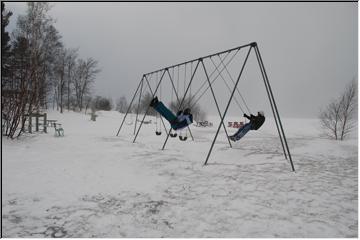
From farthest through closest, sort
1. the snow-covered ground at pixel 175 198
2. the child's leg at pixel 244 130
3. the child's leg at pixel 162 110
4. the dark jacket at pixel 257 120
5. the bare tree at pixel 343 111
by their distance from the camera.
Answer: the bare tree at pixel 343 111
the child's leg at pixel 162 110
the child's leg at pixel 244 130
the dark jacket at pixel 257 120
the snow-covered ground at pixel 175 198

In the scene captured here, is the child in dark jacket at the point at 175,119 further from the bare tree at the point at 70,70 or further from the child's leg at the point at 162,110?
the bare tree at the point at 70,70

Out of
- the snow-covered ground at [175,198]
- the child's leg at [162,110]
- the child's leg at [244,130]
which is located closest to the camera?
the snow-covered ground at [175,198]

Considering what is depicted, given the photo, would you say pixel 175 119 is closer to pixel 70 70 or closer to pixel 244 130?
pixel 244 130

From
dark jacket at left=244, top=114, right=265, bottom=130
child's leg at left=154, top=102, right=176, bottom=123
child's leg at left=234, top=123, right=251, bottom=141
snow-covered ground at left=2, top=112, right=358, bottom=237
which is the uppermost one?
child's leg at left=154, top=102, right=176, bottom=123

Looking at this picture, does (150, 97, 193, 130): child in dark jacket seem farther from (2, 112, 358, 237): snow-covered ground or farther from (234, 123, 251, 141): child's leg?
(234, 123, 251, 141): child's leg

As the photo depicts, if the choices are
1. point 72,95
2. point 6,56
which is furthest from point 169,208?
point 72,95

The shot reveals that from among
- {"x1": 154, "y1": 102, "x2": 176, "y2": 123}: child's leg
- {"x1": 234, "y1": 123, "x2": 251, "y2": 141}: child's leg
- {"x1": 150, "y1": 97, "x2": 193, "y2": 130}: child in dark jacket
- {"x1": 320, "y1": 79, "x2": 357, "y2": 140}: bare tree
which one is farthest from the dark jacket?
{"x1": 320, "y1": 79, "x2": 357, "y2": 140}: bare tree

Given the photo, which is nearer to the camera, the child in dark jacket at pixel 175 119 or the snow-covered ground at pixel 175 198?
the snow-covered ground at pixel 175 198

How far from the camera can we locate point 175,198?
4297 millimetres

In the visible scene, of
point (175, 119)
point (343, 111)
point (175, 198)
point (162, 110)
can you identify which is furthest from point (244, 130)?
point (343, 111)

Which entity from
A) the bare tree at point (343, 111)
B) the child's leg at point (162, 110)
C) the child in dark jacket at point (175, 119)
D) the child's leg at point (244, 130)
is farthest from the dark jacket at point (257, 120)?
the bare tree at point (343, 111)

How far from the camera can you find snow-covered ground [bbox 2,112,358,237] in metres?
3.22

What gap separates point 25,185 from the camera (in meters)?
4.80

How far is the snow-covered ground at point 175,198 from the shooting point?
322 cm
